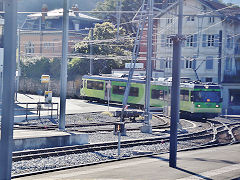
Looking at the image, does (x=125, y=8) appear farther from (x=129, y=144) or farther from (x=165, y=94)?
(x=129, y=144)

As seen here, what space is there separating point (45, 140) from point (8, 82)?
9.46 m

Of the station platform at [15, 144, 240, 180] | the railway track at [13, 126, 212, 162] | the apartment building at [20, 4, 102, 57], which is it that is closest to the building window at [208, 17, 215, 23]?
the apartment building at [20, 4, 102, 57]

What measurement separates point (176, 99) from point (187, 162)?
2546mm

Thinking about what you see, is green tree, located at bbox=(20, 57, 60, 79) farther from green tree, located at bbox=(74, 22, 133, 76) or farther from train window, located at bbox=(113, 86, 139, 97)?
train window, located at bbox=(113, 86, 139, 97)

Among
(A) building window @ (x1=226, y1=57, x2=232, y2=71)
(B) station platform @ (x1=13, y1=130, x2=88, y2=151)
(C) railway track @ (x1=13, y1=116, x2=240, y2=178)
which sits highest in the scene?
(A) building window @ (x1=226, y1=57, x2=232, y2=71)

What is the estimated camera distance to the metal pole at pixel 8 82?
892 cm

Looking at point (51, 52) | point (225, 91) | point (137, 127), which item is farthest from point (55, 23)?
point (137, 127)

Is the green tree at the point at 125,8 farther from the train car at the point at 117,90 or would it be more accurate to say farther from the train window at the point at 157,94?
the train window at the point at 157,94

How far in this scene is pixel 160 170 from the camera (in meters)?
13.9

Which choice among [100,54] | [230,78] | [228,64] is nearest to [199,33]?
[228,64]

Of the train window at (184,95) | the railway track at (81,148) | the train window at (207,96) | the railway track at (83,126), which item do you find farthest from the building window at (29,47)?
the railway track at (81,148)

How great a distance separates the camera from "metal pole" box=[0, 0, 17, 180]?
29.3ft

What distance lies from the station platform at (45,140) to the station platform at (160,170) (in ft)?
12.4

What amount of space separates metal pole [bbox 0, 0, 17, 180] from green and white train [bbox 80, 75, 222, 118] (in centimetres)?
1872
